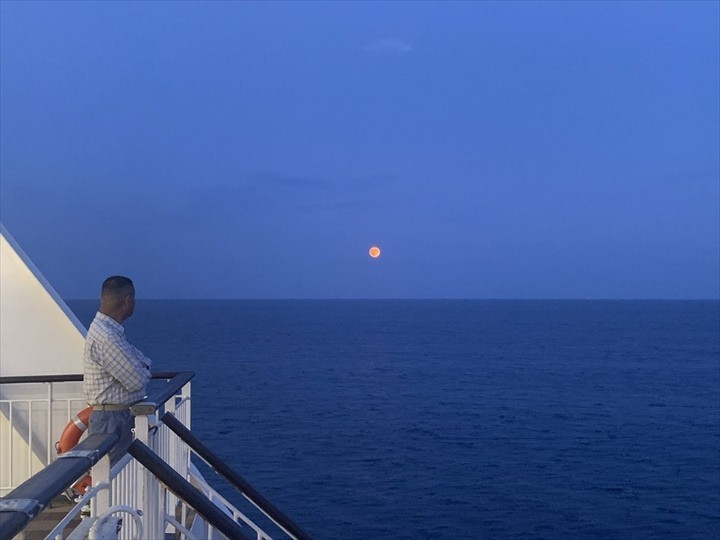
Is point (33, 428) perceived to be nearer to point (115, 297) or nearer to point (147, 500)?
point (115, 297)

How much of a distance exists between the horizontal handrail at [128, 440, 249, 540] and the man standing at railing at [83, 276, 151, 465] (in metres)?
1.11

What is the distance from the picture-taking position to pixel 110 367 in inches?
165

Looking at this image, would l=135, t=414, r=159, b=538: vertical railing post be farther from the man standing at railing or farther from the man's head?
the man's head

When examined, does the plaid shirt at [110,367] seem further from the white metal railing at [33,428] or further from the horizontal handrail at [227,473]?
the white metal railing at [33,428]

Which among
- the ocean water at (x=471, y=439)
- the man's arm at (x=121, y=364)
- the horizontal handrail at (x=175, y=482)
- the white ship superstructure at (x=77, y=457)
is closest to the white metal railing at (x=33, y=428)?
the white ship superstructure at (x=77, y=457)

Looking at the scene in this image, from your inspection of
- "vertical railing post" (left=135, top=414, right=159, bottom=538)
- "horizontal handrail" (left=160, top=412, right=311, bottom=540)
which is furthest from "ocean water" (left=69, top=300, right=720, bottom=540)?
"vertical railing post" (left=135, top=414, right=159, bottom=538)

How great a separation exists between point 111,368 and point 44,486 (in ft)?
7.20

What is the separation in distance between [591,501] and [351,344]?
68635mm

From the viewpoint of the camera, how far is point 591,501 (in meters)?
28.5

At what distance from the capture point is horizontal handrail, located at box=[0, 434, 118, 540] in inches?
70.6

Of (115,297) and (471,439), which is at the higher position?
(115,297)

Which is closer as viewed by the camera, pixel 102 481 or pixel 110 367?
pixel 102 481

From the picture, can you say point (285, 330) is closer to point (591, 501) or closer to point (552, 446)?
point (552, 446)

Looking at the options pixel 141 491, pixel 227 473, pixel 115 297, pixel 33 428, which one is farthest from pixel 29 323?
pixel 141 491
